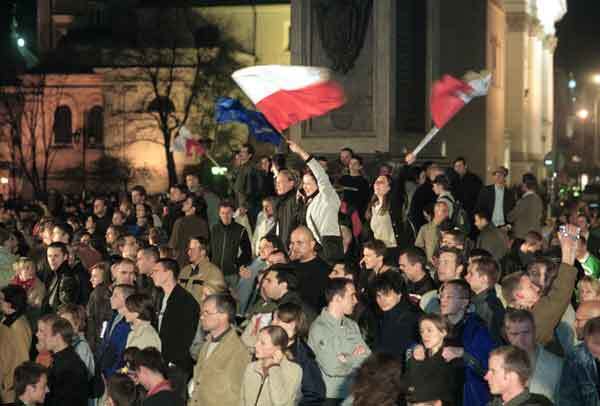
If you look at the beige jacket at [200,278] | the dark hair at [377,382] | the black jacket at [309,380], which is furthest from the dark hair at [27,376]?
the beige jacket at [200,278]

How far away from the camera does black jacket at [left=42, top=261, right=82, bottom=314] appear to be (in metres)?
16.6

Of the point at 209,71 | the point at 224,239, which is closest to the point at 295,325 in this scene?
the point at 224,239

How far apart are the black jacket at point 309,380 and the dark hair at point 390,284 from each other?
143 centimetres

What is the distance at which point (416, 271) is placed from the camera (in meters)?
14.1

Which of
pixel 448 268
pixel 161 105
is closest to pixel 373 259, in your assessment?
pixel 448 268

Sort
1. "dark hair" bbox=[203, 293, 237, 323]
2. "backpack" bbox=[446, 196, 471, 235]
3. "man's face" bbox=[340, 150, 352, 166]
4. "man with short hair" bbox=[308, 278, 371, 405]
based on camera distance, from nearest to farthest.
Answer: "dark hair" bbox=[203, 293, 237, 323] < "man with short hair" bbox=[308, 278, 371, 405] < "backpack" bbox=[446, 196, 471, 235] < "man's face" bbox=[340, 150, 352, 166]

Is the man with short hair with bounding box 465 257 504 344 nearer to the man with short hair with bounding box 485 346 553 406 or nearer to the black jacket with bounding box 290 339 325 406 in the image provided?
the black jacket with bounding box 290 339 325 406

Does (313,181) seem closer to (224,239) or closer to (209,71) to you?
(224,239)

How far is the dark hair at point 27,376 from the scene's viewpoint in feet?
37.0

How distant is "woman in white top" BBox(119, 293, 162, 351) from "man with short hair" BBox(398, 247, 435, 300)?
2453 millimetres

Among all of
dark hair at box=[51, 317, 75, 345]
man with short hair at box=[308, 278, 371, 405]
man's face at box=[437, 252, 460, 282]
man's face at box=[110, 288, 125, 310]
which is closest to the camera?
man with short hair at box=[308, 278, 371, 405]

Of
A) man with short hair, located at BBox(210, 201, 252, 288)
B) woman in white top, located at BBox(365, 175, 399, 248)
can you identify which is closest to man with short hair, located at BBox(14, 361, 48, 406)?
man with short hair, located at BBox(210, 201, 252, 288)

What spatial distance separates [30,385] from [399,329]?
119 inches

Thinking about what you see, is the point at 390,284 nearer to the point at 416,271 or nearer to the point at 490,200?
the point at 416,271
